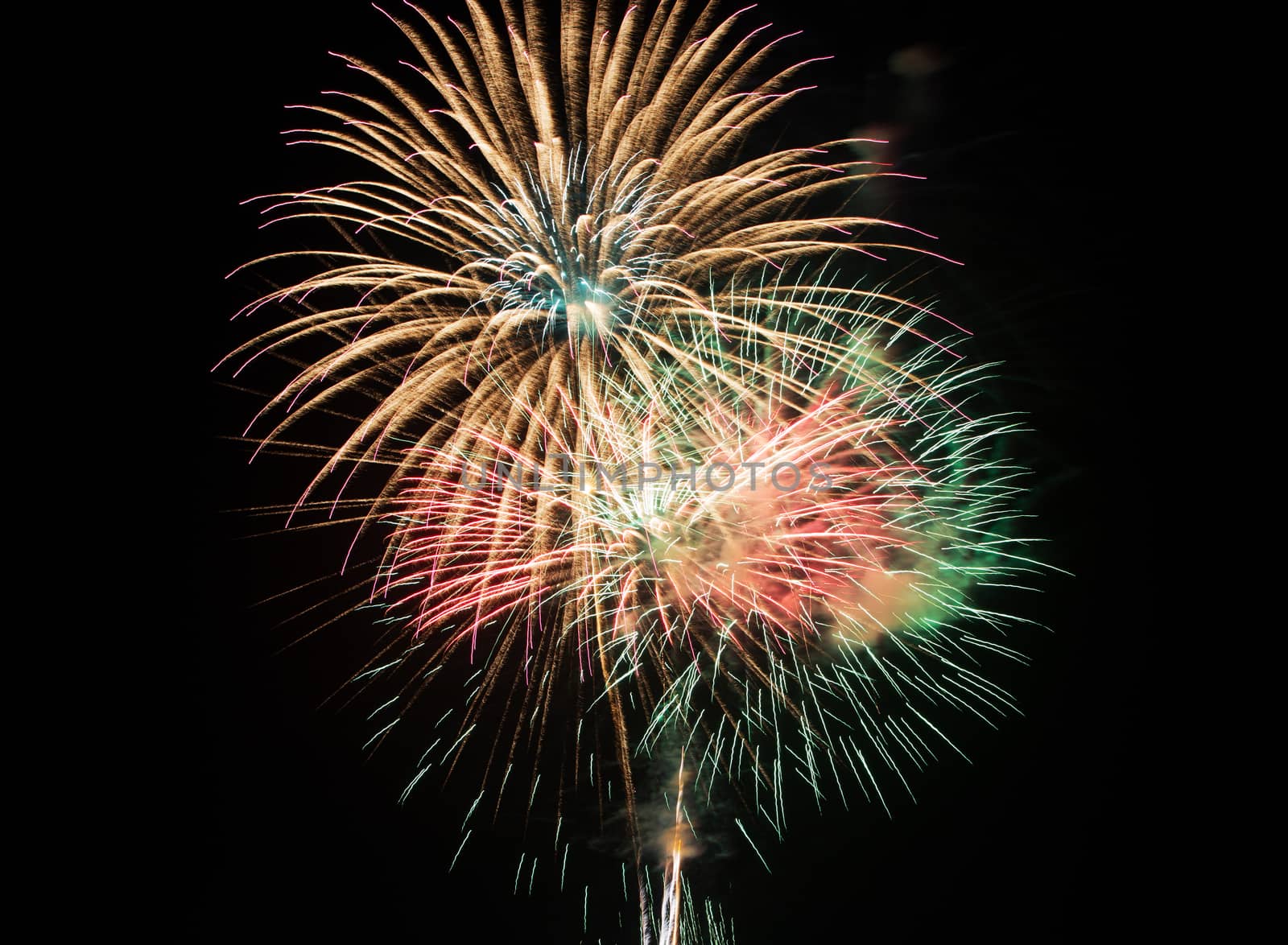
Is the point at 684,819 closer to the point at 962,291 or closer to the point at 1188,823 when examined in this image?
the point at 962,291

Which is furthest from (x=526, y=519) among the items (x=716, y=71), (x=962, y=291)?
(x=962, y=291)

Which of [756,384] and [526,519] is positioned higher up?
[756,384]

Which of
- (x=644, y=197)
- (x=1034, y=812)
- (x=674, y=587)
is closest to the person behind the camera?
(x=644, y=197)

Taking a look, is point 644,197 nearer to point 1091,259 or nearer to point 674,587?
point 674,587

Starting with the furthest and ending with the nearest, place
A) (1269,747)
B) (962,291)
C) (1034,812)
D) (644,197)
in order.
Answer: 1. (1034,812)
2. (1269,747)
3. (962,291)
4. (644,197)

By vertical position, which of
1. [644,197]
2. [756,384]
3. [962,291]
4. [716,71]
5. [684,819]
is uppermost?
[962,291]

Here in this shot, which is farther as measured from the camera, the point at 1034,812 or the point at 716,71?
the point at 1034,812
